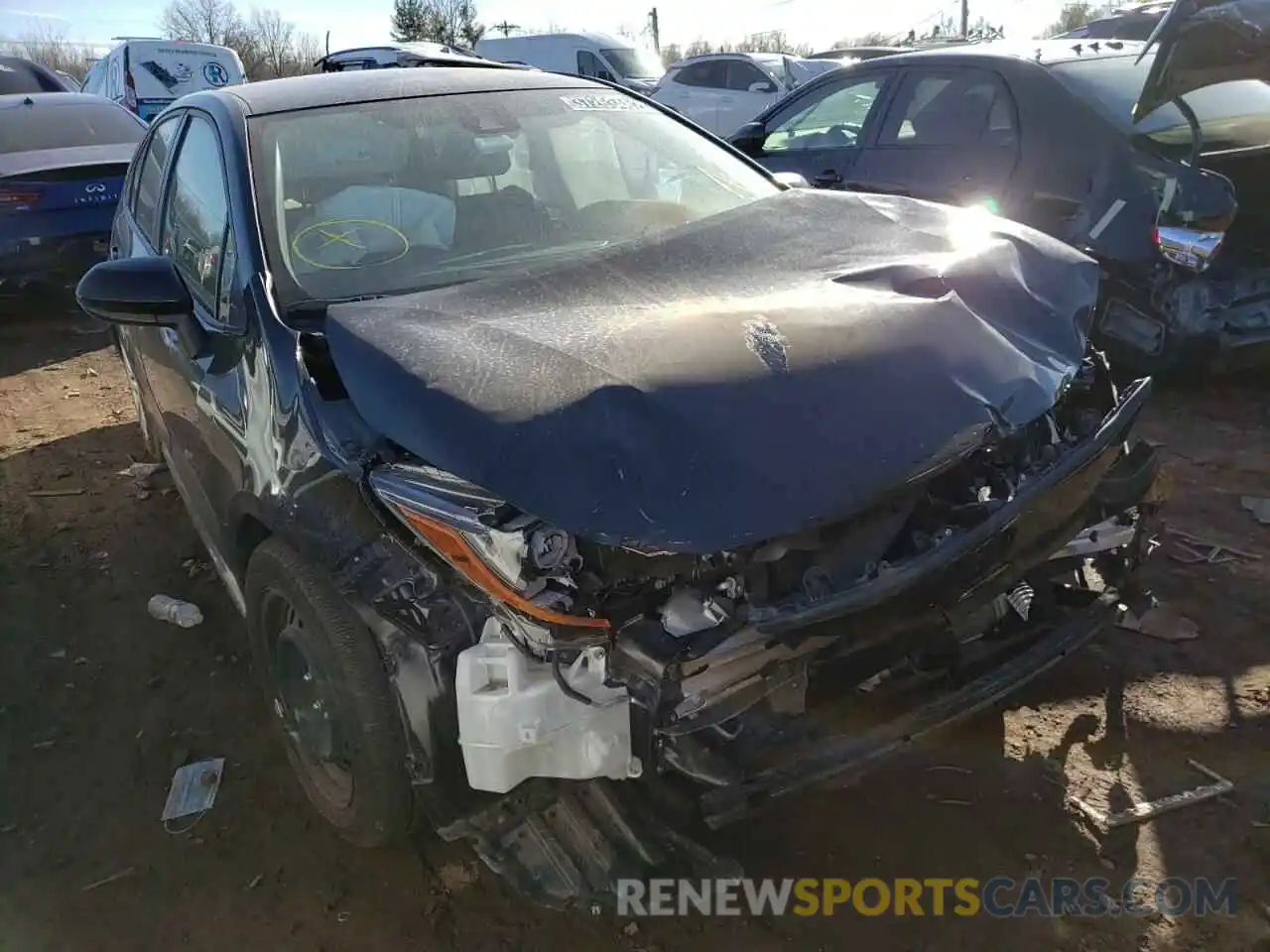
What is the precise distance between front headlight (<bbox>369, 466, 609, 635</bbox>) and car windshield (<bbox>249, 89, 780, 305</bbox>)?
0.91 metres

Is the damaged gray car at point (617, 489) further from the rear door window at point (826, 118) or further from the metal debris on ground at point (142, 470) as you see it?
the rear door window at point (826, 118)

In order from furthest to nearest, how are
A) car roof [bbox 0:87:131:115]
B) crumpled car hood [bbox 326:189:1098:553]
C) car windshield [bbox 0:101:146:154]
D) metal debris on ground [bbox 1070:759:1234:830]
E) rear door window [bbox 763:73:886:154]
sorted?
car roof [bbox 0:87:131:115], car windshield [bbox 0:101:146:154], rear door window [bbox 763:73:886:154], metal debris on ground [bbox 1070:759:1234:830], crumpled car hood [bbox 326:189:1098:553]

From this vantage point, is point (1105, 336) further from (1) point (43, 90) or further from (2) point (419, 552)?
(1) point (43, 90)

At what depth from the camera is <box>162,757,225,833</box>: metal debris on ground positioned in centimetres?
273

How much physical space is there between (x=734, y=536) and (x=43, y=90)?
37.2 feet

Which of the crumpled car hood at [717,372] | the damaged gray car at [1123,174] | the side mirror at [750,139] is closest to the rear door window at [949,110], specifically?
the damaged gray car at [1123,174]

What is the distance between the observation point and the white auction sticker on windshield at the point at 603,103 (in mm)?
3506

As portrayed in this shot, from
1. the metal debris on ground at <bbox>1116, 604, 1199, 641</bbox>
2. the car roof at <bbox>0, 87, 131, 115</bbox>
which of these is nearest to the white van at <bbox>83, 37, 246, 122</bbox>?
the car roof at <bbox>0, 87, 131, 115</bbox>

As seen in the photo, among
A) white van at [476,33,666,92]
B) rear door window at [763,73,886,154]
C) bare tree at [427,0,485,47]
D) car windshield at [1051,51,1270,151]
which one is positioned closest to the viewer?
car windshield at [1051,51,1270,151]

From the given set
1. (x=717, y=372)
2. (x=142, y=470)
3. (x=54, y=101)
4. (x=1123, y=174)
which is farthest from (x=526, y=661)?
(x=54, y=101)

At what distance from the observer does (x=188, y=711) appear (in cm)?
316

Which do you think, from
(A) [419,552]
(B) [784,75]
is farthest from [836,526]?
(B) [784,75]

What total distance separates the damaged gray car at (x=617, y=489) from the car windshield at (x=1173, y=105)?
2277mm

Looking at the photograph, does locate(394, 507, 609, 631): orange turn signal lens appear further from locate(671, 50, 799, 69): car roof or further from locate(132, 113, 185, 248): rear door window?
locate(671, 50, 799, 69): car roof
